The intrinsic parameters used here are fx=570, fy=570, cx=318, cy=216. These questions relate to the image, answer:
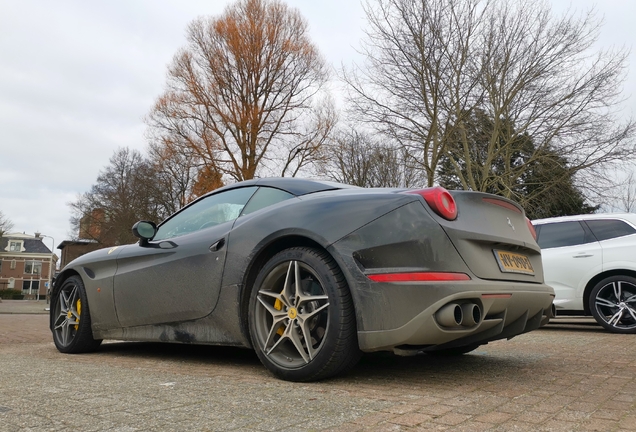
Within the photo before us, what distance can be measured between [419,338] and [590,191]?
18751 mm

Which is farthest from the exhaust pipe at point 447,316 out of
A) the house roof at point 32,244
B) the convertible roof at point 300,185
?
the house roof at point 32,244

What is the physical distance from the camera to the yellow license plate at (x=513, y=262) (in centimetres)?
330

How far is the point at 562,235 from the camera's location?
805 cm

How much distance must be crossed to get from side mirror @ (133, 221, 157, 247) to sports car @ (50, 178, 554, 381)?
0.24 m

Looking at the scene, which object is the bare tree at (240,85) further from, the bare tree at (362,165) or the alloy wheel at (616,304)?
the alloy wheel at (616,304)

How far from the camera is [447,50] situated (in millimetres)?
16719

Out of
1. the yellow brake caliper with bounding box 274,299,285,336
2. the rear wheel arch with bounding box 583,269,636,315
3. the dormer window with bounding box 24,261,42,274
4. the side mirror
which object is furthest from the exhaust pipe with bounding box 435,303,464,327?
the dormer window with bounding box 24,261,42,274

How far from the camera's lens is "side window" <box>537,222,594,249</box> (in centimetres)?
783

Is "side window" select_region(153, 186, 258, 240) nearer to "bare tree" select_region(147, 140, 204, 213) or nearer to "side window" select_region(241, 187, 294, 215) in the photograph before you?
"side window" select_region(241, 187, 294, 215)

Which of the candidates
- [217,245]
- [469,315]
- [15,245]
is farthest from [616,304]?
[15,245]

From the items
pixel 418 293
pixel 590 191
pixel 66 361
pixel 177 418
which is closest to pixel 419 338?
pixel 418 293

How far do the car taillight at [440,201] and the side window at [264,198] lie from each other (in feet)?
3.12

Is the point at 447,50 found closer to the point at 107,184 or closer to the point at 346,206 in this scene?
the point at 346,206

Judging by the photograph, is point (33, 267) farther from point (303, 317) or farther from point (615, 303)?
point (303, 317)
